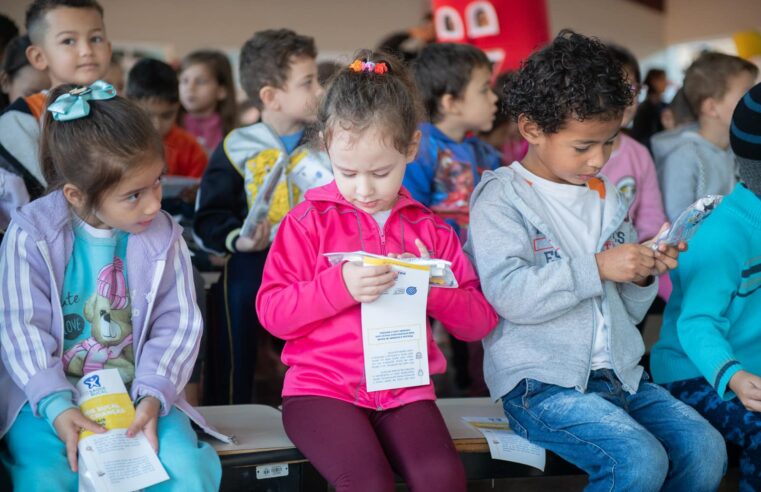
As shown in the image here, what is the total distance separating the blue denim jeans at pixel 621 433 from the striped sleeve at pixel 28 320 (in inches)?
44.4

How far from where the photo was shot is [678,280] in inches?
98.7

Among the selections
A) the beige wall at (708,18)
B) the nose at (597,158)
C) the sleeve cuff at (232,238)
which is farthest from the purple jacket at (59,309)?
the beige wall at (708,18)

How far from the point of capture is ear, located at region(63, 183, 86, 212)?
2.04m

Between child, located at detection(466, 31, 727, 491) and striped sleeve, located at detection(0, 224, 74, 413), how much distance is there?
1.07m

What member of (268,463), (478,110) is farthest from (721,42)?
(268,463)

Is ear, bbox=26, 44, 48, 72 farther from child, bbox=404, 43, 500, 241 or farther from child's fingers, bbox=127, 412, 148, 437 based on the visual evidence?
child's fingers, bbox=127, 412, 148, 437

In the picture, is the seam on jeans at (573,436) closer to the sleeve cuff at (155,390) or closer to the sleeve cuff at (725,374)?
the sleeve cuff at (725,374)

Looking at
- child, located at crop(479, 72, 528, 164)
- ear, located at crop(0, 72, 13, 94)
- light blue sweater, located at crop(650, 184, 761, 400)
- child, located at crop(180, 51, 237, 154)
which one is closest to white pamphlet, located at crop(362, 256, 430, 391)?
light blue sweater, located at crop(650, 184, 761, 400)

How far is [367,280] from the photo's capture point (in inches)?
76.5

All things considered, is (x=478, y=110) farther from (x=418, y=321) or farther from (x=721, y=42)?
(x=721, y=42)

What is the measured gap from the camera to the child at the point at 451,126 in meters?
3.20

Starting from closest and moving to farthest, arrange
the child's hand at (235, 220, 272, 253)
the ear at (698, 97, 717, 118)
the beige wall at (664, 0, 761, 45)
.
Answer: the child's hand at (235, 220, 272, 253)
the ear at (698, 97, 717, 118)
the beige wall at (664, 0, 761, 45)

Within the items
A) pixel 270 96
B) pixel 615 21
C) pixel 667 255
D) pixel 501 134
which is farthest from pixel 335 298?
pixel 615 21

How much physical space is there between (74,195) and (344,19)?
9.55m
